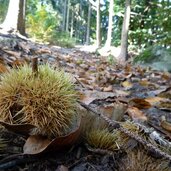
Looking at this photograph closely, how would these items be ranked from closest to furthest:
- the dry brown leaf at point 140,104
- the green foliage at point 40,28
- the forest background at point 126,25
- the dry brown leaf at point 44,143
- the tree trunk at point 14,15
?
the dry brown leaf at point 44,143
the dry brown leaf at point 140,104
the tree trunk at point 14,15
the forest background at point 126,25
the green foliage at point 40,28

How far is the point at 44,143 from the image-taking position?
1.01 m

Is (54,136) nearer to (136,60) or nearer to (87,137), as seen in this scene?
(87,137)

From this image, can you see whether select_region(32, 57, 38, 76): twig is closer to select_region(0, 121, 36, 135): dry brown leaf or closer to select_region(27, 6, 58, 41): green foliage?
select_region(0, 121, 36, 135): dry brown leaf

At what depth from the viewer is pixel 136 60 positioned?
325 inches

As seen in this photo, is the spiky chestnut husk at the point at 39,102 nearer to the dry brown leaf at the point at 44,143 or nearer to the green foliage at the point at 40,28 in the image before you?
the dry brown leaf at the point at 44,143

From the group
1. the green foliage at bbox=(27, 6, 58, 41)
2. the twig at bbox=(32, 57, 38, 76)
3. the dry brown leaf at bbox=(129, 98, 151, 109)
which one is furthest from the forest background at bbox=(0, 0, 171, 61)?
the twig at bbox=(32, 57, 38, 76)

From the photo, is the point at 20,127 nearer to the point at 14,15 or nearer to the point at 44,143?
the point at 44,143

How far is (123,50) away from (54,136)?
1101 centimetres

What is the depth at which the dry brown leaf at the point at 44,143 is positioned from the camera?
3.26ft

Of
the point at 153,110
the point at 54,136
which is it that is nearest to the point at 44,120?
the point at 54,136

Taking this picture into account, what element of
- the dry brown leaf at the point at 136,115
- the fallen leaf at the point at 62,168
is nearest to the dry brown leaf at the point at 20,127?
the fallen leaf at the point at 62,168

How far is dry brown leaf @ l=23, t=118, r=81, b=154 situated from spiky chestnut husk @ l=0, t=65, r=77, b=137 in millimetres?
23

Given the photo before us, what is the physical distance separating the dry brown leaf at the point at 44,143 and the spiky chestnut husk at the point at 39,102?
23 millimetres

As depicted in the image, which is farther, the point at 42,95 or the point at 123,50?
the point at 123,50
